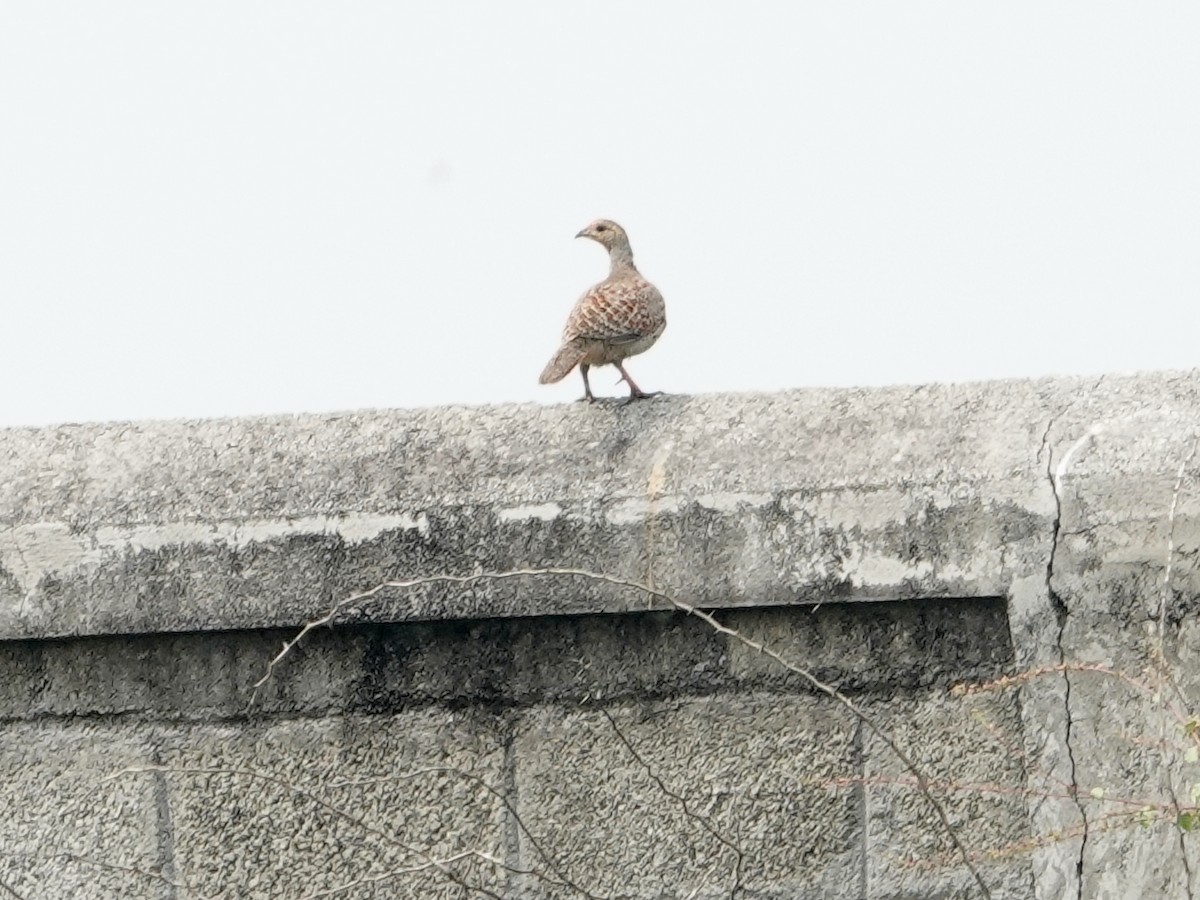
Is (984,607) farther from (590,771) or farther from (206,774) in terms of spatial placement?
(206,774)

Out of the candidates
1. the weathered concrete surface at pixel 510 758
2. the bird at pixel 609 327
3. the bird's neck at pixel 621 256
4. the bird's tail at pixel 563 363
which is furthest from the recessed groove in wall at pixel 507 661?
the bird's neck at pixel 621 256

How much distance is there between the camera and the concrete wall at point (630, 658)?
272cm

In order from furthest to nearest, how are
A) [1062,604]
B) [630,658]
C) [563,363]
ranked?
[563,363] → [630,658] → [1062,604]

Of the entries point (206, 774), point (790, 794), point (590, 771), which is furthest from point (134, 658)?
point (790, 794)

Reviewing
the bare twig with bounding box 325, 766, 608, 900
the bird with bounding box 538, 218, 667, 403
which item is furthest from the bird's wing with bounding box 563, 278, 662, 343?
the bare twig with bounding box 325, 766, 608, 900

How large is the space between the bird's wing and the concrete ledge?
1.13 metres

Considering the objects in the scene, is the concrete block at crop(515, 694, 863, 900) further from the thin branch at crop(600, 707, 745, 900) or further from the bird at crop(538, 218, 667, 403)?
the bird at crop(538, 218, 667, 403)

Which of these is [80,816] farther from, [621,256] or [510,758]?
[621,256]

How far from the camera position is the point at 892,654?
279cm

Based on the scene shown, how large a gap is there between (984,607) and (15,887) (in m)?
1.51

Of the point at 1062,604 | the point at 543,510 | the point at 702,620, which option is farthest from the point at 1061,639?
the point at 543,510

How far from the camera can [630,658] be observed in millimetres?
2830

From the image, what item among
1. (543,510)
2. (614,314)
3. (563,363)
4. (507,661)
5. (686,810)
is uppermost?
(614,314)

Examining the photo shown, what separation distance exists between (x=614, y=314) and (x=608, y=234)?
52.7 inches
